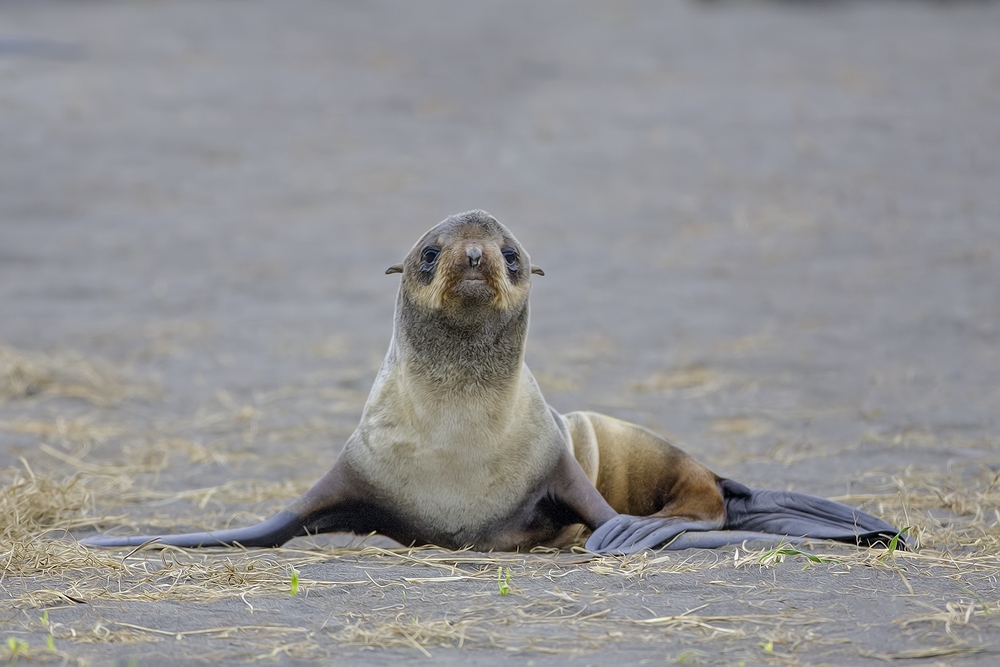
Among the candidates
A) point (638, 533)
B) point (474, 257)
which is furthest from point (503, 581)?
point (474, 257)

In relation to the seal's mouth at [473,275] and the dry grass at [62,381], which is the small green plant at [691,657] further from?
the dry grass at [62,381]

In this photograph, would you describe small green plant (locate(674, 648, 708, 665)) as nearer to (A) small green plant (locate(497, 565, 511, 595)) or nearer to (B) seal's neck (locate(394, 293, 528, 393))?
(A) small green plant (locate(497, 565, 511, 595))

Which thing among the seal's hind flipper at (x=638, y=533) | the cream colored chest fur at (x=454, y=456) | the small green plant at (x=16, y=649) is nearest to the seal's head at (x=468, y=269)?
the cream colored chest fur at (x=454, y=456)

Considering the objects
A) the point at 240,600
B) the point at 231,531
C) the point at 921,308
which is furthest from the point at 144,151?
the point at 240,600

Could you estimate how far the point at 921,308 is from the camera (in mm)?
11117

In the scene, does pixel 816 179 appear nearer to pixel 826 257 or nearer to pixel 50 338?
pixel 826 257

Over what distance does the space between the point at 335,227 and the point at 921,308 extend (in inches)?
272

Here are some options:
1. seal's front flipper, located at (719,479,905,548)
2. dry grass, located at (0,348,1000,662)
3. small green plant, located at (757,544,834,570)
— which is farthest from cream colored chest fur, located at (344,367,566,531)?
small green plant, located at (757,544,834,570)

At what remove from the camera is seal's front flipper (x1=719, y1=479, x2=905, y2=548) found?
481 centimetres

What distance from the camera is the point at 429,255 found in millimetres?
4945

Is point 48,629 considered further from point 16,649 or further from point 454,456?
point 454,456

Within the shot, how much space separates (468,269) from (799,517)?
174 cm

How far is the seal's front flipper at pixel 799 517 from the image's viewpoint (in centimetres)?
481

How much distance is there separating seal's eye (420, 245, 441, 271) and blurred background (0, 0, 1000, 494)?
7.93 ft
